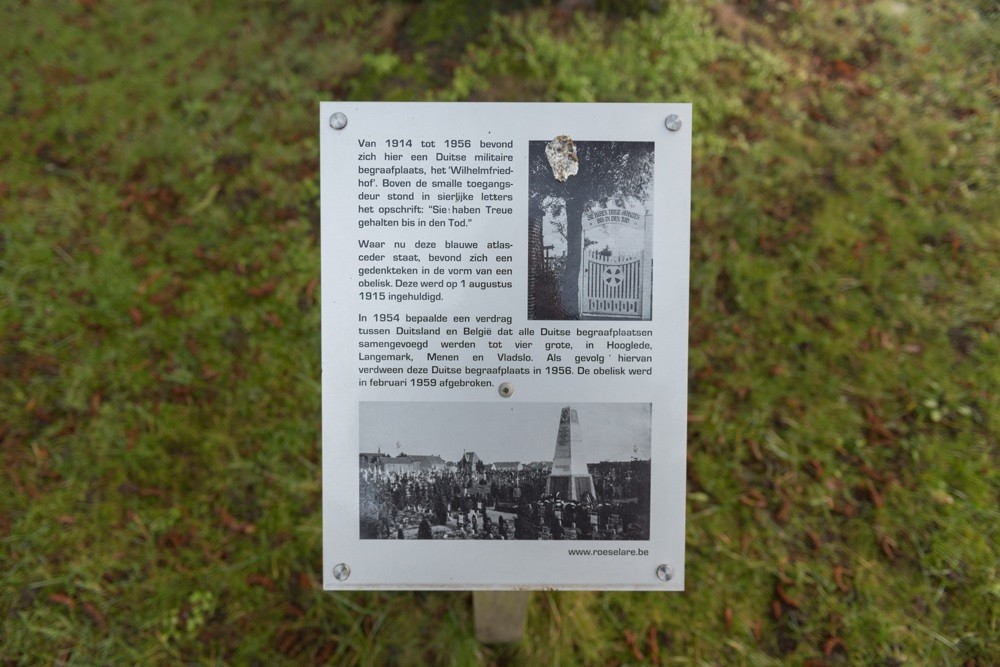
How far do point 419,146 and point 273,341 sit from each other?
1.52 meters

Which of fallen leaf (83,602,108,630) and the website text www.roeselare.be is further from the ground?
the website text www.roeselare.be

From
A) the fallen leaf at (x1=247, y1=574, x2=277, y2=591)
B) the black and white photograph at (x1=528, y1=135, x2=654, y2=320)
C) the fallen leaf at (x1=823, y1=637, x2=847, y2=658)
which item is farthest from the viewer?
the fallen leaf at (x1=247, y1=574, x2=277, y2=591)

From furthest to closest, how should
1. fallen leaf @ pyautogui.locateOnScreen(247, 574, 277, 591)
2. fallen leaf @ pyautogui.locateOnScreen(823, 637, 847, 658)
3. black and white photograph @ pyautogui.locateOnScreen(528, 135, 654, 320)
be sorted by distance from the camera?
fallen leaf @ pyautogui.locateOnScreen(247, 574, 277, 591), fallen leaf @ pyautogui.locateOnScreen(823, 637, 847, 658), black and white photograph @ pyautogui.locateOnScreen(528, 135, 654, 320)

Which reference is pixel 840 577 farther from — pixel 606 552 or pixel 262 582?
pixel 262 582

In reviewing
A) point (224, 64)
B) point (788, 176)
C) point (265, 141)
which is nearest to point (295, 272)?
point (265, 141)

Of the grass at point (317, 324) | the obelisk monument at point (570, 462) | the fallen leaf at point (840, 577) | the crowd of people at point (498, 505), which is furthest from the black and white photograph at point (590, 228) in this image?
the fallen leaf at point (840, 577)

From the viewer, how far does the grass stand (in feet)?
8.30

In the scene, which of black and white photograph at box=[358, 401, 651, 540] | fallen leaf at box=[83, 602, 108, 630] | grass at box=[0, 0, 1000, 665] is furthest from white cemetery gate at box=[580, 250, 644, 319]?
fallen leaf at box=[83, 602, 108, 630]

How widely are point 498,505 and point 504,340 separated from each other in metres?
0.50

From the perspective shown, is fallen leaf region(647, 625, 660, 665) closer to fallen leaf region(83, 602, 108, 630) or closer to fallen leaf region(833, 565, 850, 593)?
fallen leaf region(833, 565, 850, 593)

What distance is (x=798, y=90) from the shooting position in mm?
3199

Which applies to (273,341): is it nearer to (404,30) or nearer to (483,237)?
(483,237)

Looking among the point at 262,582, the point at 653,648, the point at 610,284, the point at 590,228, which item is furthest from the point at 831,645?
the point at 262,582

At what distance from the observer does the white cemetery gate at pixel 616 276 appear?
1.74m
